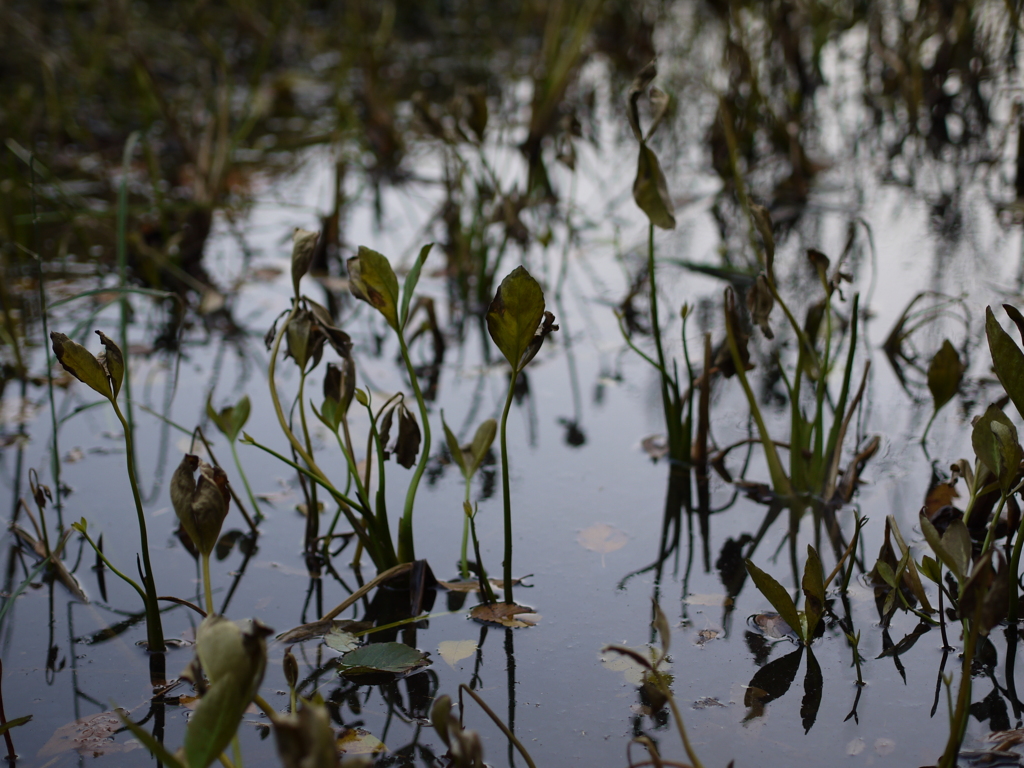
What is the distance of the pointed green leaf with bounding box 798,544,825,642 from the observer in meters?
1.03

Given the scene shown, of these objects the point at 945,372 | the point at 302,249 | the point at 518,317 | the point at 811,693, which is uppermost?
the point at 302,249

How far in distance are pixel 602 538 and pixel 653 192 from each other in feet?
1.74

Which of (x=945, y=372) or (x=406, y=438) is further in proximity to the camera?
(x=945, y=372)

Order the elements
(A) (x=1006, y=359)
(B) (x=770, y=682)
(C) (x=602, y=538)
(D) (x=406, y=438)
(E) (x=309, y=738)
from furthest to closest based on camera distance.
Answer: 1. (C) (x=602, y=538)
2. (D) (x=406, y=438)
3. (B) (x=770, y=682)
4. (A) (x=1006, y=359)
5. (E) (x=309, y=738)

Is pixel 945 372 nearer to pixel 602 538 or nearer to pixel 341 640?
pixel 602 538

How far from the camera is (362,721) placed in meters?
1.04

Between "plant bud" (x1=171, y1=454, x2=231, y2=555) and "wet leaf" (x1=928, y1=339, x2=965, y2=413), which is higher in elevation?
"wet leaf" (x1=928, y1=339, x2=965, y2=413)

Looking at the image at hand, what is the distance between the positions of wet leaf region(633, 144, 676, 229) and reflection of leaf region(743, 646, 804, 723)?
0.58 m

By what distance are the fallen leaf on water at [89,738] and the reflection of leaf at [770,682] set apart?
2.29ft

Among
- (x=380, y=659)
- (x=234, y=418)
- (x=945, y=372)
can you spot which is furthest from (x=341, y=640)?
(x=945, y=372)

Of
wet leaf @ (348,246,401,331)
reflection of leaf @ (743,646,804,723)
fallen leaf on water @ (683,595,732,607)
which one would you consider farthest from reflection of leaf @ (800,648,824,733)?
wet leaf @ (348,246,401,331)

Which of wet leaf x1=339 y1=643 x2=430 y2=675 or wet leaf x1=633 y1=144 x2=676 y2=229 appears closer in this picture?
wet leaf x1=339 y1=643 x2=430 y2=675

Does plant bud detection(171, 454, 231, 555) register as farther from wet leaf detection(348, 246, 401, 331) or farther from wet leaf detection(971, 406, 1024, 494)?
wet leaf detection(971, 406, 1024, 494)

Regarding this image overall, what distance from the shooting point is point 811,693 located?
107cm
